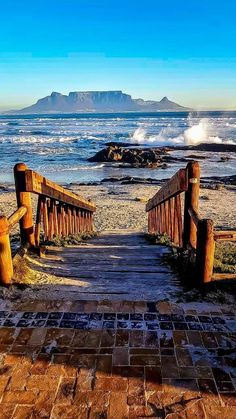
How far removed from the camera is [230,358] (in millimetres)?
3035

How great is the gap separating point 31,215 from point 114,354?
120 inches

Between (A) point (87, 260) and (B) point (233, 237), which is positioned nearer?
(B) point (233, 237)

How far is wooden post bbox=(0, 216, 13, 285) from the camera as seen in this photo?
167 inches

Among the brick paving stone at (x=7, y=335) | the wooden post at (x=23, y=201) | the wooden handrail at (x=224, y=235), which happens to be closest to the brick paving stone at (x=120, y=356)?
the brick paving stone at (x=7, y=335)

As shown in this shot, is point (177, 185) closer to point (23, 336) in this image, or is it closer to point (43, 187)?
point (43, 187)

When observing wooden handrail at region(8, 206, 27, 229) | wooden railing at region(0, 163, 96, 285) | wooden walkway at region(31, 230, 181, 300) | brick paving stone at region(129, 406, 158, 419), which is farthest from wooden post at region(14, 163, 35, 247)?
brick paving stone at region(129, 406, 158, 419)

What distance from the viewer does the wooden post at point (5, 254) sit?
425 cm

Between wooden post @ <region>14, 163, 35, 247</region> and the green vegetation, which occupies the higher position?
wooden post @ <region>14, 163, 35, 247</region>

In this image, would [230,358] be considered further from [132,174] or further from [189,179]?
[132,174]

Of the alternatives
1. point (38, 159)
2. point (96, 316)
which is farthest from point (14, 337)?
point (38, 159)

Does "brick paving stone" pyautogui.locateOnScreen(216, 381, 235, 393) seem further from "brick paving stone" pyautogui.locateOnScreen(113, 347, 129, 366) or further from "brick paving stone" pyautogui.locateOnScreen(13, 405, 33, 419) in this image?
"brick paving stone" pyautogui.locateOnScreen(13, 405, 33, 419)

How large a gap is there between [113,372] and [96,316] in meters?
0.84

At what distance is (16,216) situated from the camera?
486 centimetres

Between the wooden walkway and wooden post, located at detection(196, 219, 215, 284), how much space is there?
0.38 metres
